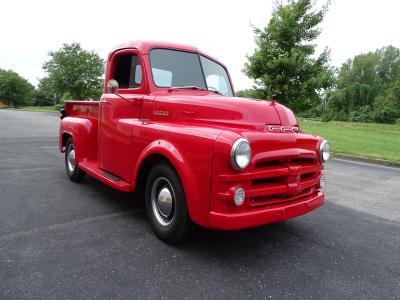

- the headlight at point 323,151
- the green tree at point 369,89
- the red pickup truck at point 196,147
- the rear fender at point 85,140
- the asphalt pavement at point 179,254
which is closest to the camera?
the asphalt pavement at point 179,254

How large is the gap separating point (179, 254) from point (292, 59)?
37.7ft

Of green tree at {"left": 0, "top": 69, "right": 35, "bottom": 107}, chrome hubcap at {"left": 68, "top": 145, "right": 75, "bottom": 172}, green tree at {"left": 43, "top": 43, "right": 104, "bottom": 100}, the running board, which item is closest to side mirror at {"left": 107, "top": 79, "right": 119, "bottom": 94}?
the running board

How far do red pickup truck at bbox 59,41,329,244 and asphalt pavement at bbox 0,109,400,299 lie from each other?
0.41 m

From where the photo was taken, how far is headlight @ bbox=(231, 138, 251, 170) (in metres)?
2.69

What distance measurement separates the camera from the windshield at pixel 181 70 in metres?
3.95

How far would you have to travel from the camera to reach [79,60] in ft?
118

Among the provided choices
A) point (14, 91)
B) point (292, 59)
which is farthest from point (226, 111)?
point (14, 91)

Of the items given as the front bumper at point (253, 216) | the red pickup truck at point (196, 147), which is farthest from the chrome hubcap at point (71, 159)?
the front bumper at point (253, 216)

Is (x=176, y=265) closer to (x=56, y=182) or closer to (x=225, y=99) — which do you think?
(x=225, y=99)

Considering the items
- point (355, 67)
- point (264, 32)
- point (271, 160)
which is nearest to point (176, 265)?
point (271, 160)

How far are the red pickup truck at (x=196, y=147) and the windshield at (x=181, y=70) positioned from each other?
12 mm

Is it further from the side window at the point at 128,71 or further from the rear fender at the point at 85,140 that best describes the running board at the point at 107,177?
the side window at the point at 128,71

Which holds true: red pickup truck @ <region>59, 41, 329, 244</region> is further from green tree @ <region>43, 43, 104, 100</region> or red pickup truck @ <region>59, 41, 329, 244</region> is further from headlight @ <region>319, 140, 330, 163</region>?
green tree @ <region>43, 43, 104, 100</region>

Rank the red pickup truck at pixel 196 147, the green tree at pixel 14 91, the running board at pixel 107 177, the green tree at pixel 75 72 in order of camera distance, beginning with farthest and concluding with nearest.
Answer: the green tree at pixel 14 91 → the green tree at pixel 75 72 → the running board at pixel 107 177 → the red pickup truck at pixel 196 147
